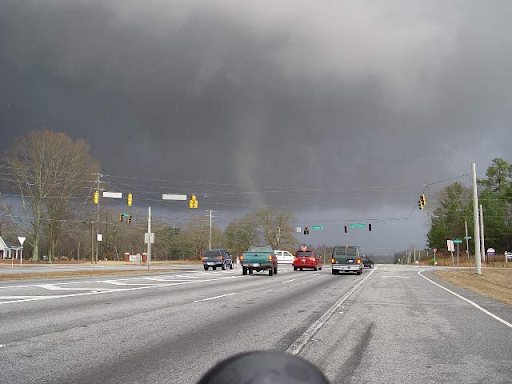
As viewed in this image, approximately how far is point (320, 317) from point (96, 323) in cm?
522

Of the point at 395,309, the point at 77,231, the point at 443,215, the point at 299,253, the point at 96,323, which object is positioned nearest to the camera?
the point at 96,323

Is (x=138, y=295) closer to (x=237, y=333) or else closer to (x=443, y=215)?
(x=237, y=333)

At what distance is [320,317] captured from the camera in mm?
11594

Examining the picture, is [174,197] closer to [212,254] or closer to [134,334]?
[212,254]

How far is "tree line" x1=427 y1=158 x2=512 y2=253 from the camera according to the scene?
87062 millimetres

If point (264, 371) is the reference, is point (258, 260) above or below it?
below

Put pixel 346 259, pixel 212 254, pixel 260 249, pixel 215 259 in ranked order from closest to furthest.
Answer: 1. pixel 260 249
2. pixel 346 259
3. pixel 215 259
4. pixel 212 254

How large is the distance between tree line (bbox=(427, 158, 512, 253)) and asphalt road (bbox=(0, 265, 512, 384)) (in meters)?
74.8

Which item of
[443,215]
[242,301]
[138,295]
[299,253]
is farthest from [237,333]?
[443,215]

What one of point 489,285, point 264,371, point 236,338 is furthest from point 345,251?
point 264,371

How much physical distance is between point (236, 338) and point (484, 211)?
90151mm

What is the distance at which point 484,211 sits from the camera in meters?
87.8

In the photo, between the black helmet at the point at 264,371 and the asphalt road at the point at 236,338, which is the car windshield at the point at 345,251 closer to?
the asphalt road at the point at 236,338

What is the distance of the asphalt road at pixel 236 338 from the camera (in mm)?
6082
